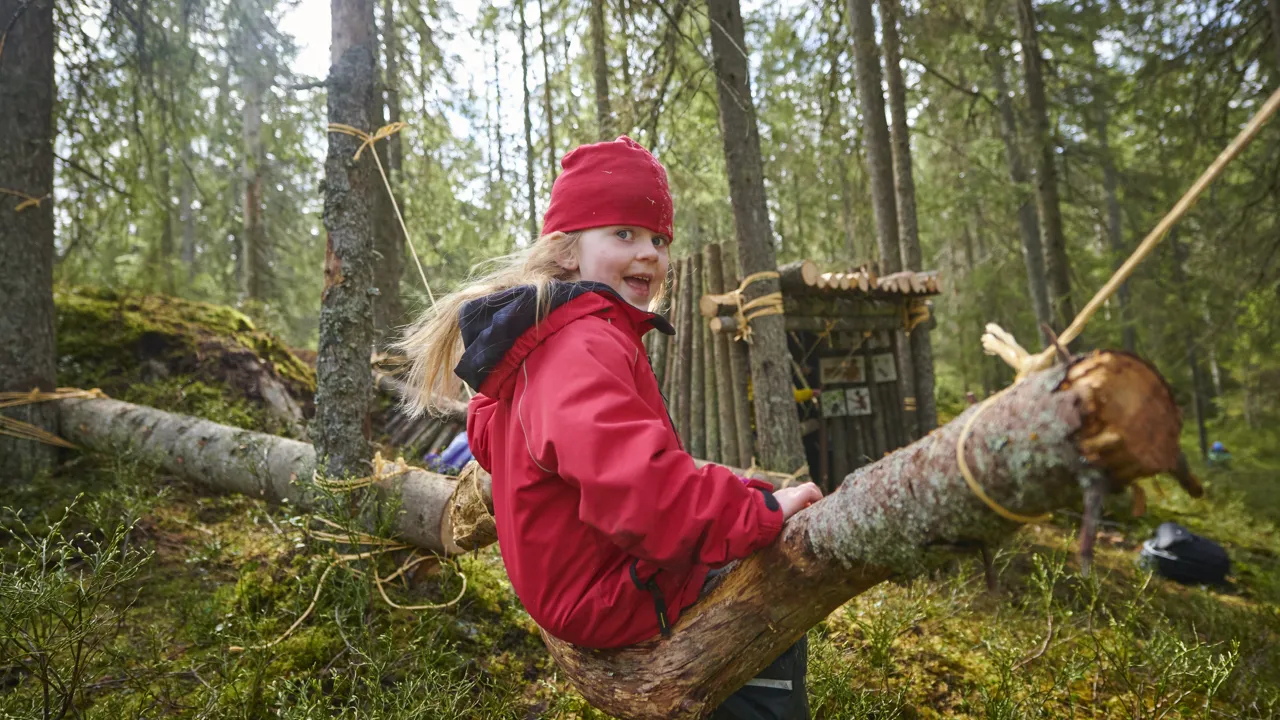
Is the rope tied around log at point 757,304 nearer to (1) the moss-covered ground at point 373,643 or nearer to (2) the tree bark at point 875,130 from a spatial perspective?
(1) the moss-covered ground at point 373,643

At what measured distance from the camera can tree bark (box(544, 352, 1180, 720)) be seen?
94 cm

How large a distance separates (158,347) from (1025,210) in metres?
14.2

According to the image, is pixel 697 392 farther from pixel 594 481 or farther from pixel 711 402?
pixel 594 481

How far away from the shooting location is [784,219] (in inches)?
531

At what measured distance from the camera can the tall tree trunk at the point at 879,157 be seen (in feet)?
24.6

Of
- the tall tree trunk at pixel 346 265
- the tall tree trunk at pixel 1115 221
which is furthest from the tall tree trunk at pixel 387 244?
the tall tree trunk at pixel 1115 221

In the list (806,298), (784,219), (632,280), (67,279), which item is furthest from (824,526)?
(784,219)

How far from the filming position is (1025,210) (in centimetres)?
1249

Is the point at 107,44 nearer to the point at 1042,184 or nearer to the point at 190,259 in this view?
the point at 1042,184

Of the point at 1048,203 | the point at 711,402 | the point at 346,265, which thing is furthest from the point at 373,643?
the point at 1048,203

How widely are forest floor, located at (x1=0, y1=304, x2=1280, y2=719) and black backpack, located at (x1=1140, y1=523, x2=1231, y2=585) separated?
1.82 meters

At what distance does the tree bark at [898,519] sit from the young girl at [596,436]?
0.10 m

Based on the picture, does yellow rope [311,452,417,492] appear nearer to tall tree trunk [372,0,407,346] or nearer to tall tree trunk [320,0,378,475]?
tall tree trunk [320,0,378,475]

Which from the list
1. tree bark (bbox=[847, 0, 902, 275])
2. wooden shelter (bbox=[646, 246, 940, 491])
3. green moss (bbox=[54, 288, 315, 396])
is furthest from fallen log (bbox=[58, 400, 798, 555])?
tree bark (bbox=[847, 0, 902, 275])
